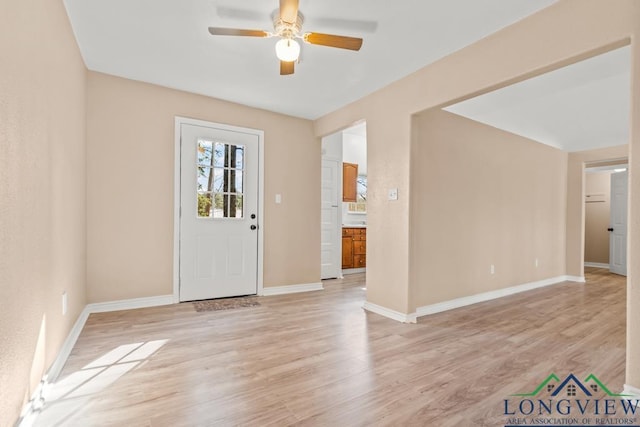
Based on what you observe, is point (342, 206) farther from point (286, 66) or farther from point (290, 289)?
point (286, 66)

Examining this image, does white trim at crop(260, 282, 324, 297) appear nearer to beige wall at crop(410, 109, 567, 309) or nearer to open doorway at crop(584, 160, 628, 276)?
beige wall at crop(410, 109, 567, 309)

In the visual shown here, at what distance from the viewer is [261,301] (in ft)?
13.1

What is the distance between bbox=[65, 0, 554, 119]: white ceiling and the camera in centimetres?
224

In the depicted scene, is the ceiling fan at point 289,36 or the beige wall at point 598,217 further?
the beige wall at point 598,217

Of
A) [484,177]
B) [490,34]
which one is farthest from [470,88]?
[484,177]

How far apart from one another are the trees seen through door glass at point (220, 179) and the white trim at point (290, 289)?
3.49ft

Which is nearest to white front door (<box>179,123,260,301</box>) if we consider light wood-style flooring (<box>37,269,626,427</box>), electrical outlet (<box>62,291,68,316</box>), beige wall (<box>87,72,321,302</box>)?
beige wall (<box>87,72,321,302</box>)

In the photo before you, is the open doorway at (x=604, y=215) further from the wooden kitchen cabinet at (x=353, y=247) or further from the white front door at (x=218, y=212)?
the white front door at (x=218, y=212)

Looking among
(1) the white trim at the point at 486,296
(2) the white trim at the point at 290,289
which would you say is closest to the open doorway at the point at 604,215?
(1) the white trim at the point at 486,296

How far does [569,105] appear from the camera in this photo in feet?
12.7

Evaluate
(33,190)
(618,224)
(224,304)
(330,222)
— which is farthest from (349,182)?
(618,224)

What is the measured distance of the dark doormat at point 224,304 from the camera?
11.9ft

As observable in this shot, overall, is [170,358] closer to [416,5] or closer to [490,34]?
[416,5]

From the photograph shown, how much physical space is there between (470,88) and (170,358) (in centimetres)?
311
